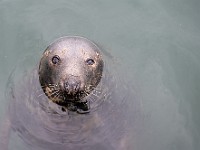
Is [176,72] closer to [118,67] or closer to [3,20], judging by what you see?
[118,67]

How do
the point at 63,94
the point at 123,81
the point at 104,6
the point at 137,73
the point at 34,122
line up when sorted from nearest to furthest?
1. the point at 63,94
2. the point at 34,122
3. the point at 123,81
4. the point at 137,73
5. the point at 104,6

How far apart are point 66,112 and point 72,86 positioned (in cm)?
136

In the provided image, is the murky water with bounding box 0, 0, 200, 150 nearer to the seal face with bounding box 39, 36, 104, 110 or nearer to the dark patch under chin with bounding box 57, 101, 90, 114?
the dark patch under chin with bounding box 57, 101, 90, 114

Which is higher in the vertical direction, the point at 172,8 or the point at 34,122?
the point at 172,8

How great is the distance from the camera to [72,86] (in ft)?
24.3

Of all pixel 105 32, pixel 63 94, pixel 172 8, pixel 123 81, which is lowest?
pixel 63 94

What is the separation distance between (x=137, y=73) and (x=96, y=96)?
5.60 ft

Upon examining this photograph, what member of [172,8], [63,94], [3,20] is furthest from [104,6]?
[63,94]

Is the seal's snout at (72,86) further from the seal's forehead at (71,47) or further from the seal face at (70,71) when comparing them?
→ the seal's forehead at (71,47)

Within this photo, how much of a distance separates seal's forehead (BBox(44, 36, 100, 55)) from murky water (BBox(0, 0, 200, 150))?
1400 mm

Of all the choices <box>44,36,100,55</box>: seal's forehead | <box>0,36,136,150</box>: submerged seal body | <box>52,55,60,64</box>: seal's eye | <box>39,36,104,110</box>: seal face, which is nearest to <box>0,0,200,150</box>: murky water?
<box>0,36,136,150</box>: submerged seal body

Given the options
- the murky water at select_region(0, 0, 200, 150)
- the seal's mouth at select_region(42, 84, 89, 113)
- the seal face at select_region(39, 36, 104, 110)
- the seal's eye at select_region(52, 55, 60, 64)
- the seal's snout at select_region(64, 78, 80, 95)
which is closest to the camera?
the seal's snout at select_region(64, 78, 80, 95)

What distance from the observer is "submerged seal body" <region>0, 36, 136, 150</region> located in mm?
8406

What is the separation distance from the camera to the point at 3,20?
1085cm
